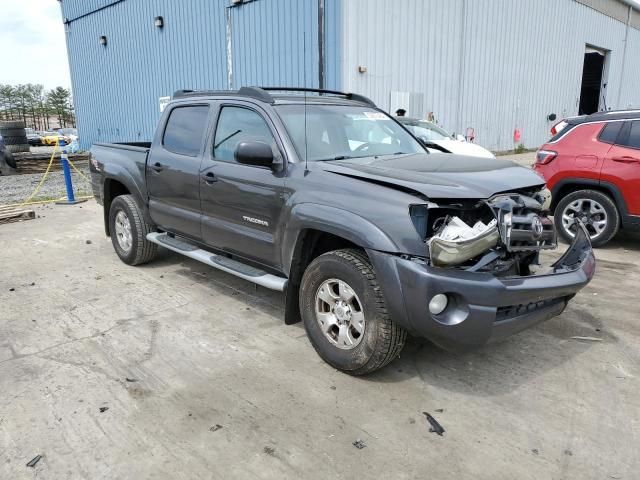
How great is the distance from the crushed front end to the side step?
1.12m

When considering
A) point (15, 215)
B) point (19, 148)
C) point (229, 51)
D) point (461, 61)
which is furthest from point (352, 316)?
point (19, 148)

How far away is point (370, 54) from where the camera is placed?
13000 mm

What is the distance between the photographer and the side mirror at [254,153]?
3.60 meters

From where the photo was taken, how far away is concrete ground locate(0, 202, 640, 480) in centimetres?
257

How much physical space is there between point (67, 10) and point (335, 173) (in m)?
24.7

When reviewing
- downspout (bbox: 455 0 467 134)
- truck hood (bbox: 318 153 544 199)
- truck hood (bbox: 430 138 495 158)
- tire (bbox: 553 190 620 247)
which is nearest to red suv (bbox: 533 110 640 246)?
tire (bbox: 553 190 620 247)

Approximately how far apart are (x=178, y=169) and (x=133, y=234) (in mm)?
1295

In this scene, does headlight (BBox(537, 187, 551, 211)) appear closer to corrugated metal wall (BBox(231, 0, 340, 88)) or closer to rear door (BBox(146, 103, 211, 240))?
rear door (BBox(146, 103, 211, 240))

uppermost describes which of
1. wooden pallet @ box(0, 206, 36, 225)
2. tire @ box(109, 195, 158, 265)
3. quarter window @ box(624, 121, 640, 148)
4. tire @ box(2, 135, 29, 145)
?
quarter window @ box(624, 121, 640, 148)

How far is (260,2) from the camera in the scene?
45.6 ft

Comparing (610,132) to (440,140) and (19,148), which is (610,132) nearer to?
(440,140)

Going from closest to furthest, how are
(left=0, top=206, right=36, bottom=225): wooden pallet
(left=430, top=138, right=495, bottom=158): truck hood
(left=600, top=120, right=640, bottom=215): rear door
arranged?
(left=600, top=120, right=640, bottom=215): rear door, (left=0, top=206, right=36, bottom=225): wooden pallet, (left=430, top=138, right=495, bottom=158): truck hood

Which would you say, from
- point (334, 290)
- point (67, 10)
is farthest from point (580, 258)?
point (67, 10)

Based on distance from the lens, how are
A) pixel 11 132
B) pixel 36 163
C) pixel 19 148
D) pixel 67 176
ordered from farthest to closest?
pixel 19 148 → pixel 11 132 → pixel 36 163 → pixel 67 176
